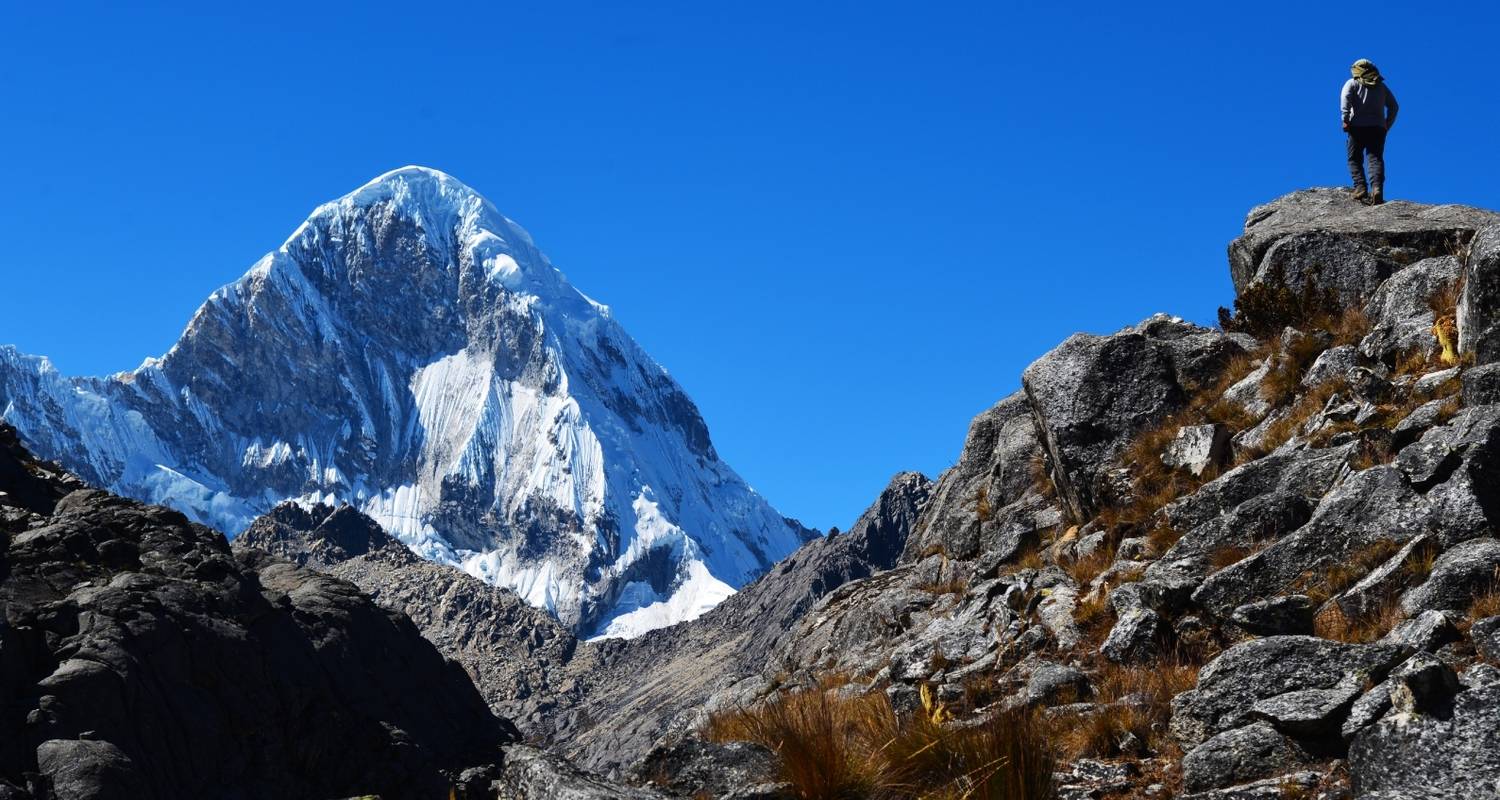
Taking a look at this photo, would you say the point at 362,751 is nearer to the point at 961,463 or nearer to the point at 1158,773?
the point at 961,463

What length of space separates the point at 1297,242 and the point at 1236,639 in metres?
11.9

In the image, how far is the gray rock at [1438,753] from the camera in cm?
696

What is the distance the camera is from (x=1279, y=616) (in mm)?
10789

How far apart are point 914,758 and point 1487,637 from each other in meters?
3.60

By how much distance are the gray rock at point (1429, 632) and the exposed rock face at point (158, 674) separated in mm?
40529

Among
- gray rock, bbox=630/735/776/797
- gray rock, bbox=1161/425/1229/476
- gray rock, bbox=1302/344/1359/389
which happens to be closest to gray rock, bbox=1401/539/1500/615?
gray rock, bbox=630/735/776/797

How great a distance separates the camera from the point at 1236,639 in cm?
1104

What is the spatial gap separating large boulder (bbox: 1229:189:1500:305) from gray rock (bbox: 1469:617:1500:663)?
1144 cm

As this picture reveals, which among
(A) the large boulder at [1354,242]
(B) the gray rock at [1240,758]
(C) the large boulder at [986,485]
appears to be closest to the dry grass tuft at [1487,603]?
(B) the gray rock at [1240,758]

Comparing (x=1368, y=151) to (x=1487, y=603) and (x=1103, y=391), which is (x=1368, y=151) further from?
(x=1487, y=603)

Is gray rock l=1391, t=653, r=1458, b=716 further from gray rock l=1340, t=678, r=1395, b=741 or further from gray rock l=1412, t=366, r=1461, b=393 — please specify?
gray rock l=1412, t=366, r=1461, b=393

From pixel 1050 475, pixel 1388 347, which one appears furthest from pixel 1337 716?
pixel 1050 475

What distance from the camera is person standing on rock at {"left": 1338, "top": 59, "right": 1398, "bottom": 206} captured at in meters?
23.5

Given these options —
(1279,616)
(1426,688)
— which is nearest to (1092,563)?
(1279,616)
